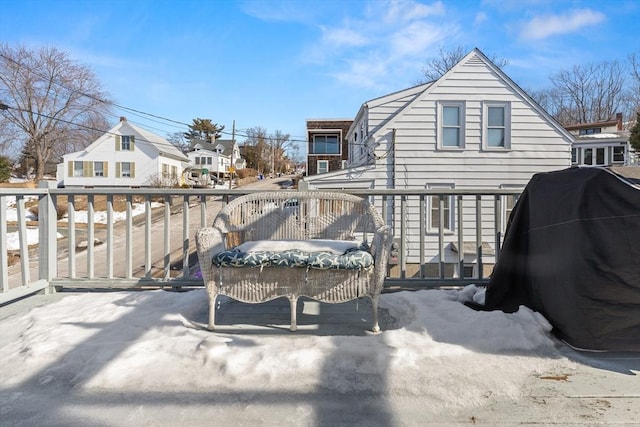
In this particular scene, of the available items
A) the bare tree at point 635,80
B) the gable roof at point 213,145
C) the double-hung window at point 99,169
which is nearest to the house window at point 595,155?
the bare tree at point 635,80

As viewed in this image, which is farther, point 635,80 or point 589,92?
point 589,92

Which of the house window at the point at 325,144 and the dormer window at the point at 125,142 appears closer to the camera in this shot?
the house window at the point at 325,144

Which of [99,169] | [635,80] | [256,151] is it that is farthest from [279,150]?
[635,80]

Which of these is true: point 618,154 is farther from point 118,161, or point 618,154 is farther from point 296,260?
point 118,161

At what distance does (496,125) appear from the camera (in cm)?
1008

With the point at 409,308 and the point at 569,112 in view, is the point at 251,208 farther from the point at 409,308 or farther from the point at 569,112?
the point at 569,112

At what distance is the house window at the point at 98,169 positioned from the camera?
28.6 meters

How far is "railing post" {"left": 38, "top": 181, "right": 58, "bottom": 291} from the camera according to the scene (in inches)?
111

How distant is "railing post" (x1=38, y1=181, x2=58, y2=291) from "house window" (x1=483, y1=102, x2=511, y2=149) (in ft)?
31.1

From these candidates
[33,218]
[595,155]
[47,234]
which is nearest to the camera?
[47,234]

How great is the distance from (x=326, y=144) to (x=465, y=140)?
11.7 metres

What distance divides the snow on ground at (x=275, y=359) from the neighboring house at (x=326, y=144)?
1868 cm

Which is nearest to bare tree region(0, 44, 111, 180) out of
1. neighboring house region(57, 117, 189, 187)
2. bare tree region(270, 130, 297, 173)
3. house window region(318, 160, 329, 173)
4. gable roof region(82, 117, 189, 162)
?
gable roof region(82, 117, 189, 162)

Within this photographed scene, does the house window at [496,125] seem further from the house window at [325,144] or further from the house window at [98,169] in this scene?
the house window at [98,169]
